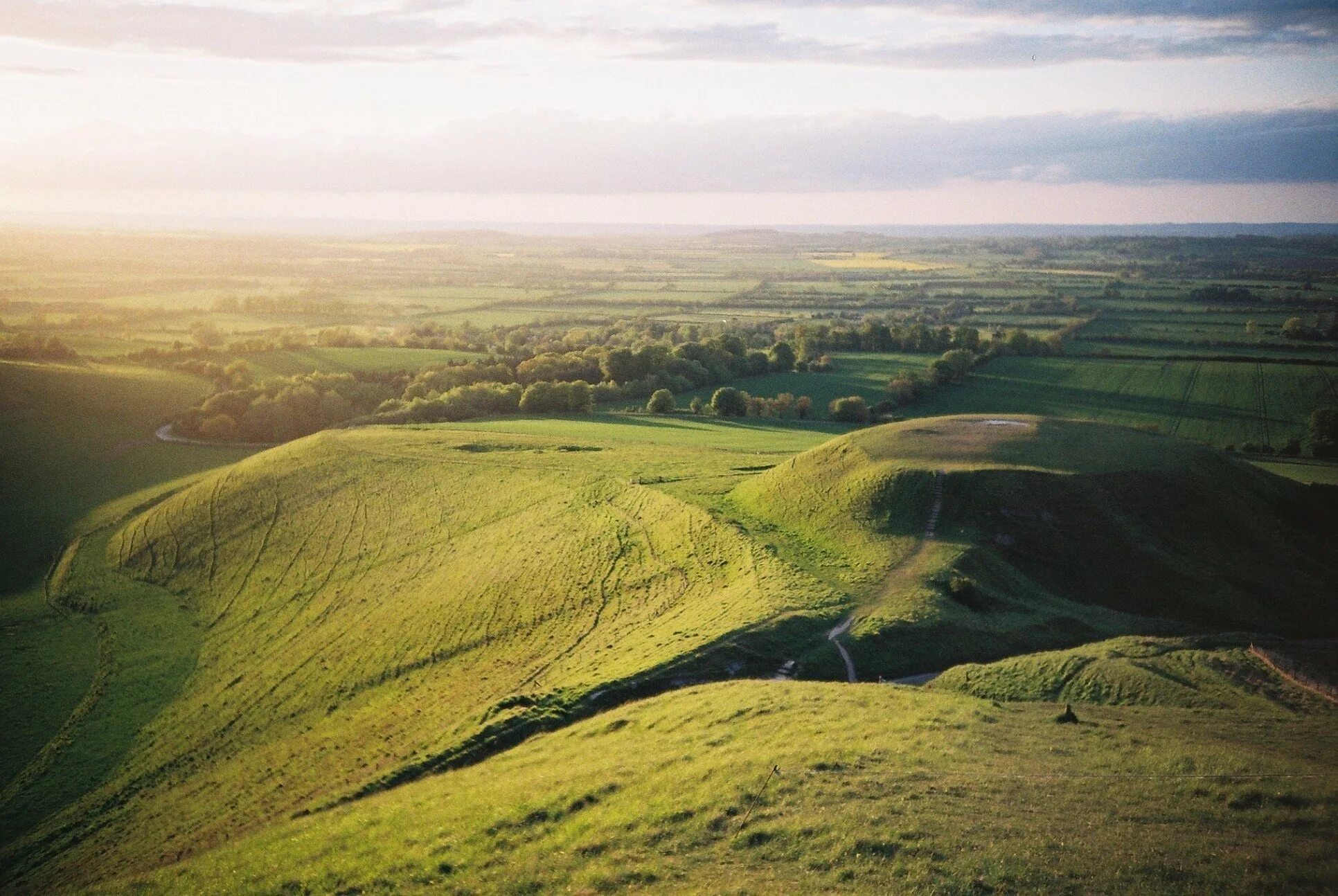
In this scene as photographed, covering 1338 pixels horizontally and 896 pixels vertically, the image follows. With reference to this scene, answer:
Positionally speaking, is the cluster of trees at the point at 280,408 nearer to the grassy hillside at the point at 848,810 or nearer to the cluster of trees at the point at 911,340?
the cluster of trees at the point at 911,340

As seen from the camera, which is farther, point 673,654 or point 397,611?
point 397,611

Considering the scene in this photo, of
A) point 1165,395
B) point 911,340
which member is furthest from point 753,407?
point 1165,395

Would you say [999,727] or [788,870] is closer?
[788,870]

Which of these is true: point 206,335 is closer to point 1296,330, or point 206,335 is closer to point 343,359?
point 343,359

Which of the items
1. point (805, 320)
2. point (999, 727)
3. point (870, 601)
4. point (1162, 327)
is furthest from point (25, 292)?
point (1162, 327)

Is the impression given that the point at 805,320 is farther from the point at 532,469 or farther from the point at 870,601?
the point at 870,601

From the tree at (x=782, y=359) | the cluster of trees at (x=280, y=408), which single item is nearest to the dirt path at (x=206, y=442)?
the cluster of trees at (x=280, y=408)
